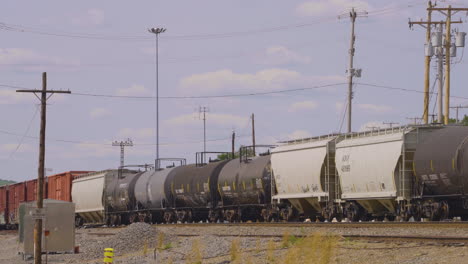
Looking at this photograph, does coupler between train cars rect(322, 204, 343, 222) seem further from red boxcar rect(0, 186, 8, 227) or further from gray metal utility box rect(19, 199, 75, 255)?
red boxcar rect(0, 186, 8, 227)

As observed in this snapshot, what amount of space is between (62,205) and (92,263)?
715 cm

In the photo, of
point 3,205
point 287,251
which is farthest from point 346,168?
point 3,205

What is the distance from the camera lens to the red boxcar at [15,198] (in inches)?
2645

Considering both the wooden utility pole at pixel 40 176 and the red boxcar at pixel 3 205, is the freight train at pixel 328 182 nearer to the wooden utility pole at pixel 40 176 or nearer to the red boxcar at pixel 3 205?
the wooden utility pole at pixel 40 176

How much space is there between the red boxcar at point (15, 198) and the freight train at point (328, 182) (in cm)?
1338

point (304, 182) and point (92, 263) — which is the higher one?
point (304, 182)

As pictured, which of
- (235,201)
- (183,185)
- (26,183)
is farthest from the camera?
(26,183)

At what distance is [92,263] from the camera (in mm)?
30281

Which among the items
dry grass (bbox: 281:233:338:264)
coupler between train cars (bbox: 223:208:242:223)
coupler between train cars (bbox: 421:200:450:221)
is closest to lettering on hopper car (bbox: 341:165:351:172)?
coupler between train cars (bbox: 421:200:450:221)

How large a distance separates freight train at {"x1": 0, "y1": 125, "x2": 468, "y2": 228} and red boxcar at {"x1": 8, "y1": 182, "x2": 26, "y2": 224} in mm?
13384

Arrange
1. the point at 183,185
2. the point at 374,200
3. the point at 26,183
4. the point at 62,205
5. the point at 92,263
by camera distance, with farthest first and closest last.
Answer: the point at 26,183, the point at 183,185, the point at 62,205, the point at 374,200, the point at 92,263

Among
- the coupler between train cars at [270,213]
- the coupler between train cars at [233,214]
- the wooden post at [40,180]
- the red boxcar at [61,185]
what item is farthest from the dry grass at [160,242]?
the red boxcar at [61,185]

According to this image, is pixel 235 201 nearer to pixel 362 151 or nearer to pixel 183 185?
pixel 183 185

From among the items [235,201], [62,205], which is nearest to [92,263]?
[62,205]
